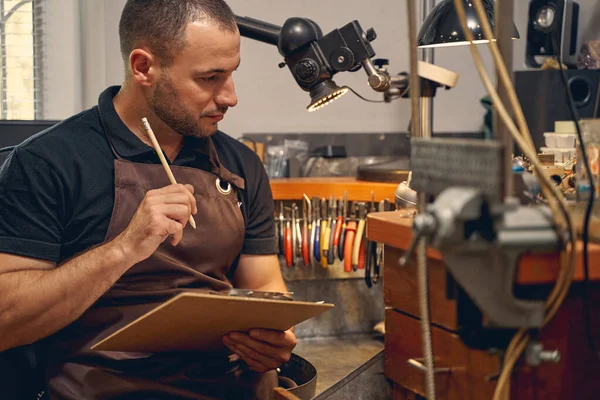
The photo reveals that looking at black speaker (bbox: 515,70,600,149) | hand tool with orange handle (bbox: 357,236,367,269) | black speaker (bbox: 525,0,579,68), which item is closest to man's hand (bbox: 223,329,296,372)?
hand tool with orange handle (bbox: 357,236,367,269)

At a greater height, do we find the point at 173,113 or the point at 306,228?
the point at 173,113

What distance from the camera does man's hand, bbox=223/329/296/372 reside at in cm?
188

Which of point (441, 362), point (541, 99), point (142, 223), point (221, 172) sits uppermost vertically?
point (541, 99)

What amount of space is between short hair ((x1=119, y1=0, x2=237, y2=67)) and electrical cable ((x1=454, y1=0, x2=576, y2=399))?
1.23 meters

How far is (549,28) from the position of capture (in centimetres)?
330

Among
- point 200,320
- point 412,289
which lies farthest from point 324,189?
point 412,289

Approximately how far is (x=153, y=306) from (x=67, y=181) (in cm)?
36

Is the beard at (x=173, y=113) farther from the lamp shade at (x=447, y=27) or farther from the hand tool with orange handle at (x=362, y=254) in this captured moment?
the hand tool with orange handle at (x=362, y=254)

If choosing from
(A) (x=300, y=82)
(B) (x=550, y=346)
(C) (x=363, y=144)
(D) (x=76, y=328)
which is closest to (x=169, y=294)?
(D) (x=76, y=328)

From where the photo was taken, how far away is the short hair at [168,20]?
2098mm

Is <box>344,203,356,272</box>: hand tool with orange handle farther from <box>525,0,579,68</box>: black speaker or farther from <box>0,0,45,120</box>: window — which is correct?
<box>0,0,45,120</box>: window

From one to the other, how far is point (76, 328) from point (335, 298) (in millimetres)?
1814

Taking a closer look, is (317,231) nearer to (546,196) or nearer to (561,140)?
(561,140)

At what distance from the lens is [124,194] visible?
199cm
